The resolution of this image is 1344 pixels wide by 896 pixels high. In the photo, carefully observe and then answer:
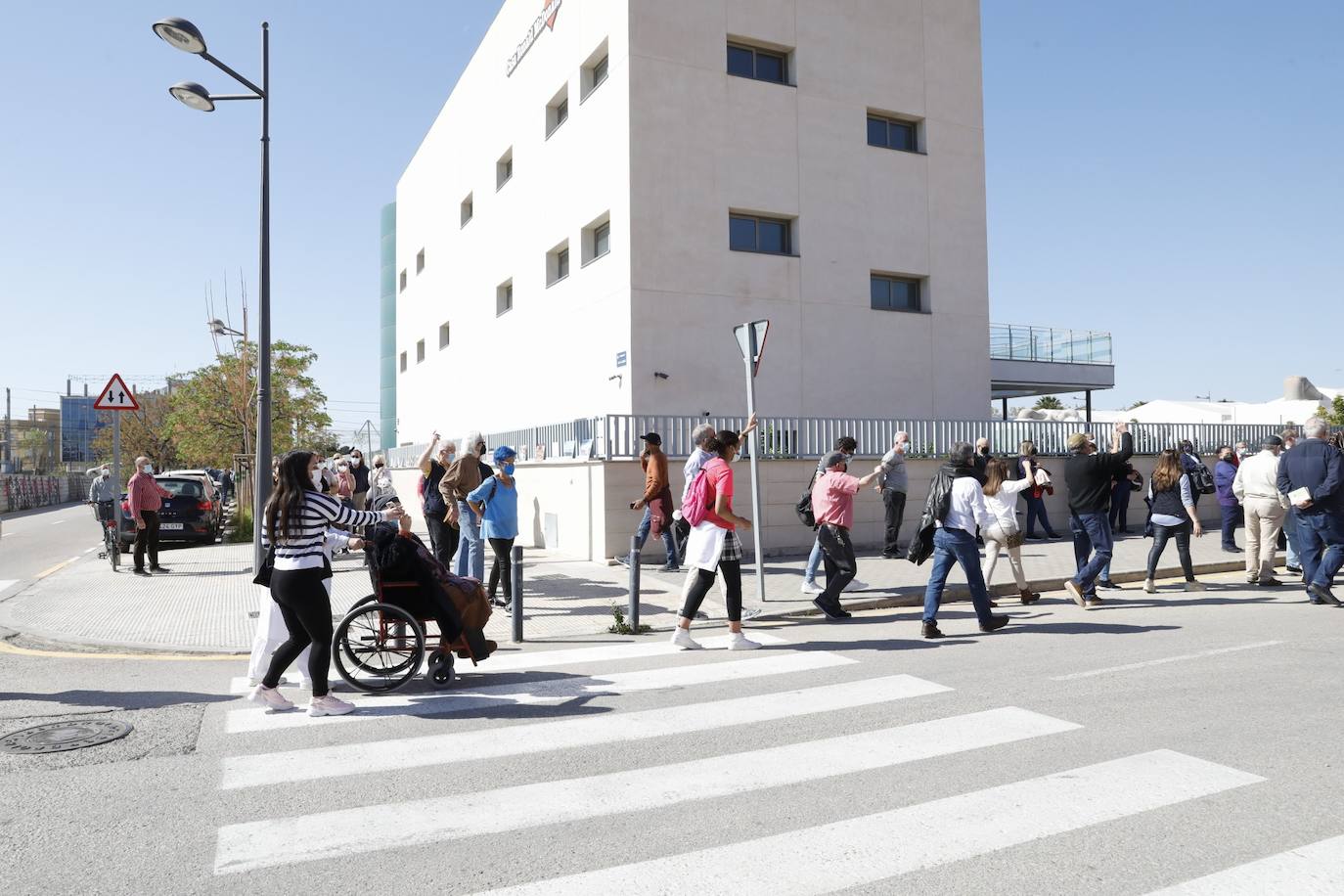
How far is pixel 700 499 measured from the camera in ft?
25.8

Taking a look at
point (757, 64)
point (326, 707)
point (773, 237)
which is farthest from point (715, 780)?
point (757, 64)

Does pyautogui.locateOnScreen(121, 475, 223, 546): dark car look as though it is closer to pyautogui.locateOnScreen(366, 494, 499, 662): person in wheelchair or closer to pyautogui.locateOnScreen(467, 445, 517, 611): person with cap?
pyautogui.locateOnScreen(467, 445, 517, 611): person with cap

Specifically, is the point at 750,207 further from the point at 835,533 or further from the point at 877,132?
the point at 835,533

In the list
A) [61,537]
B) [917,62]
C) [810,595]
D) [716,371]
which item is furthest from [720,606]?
[61,537]

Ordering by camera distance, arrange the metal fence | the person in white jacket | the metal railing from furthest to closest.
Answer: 1. the metal railing
2. the metal fence
3. the person in white jacket

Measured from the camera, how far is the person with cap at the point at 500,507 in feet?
32.2

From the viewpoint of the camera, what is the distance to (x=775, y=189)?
18.2 m

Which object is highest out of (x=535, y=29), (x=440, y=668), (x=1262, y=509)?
(x=535, y=29)

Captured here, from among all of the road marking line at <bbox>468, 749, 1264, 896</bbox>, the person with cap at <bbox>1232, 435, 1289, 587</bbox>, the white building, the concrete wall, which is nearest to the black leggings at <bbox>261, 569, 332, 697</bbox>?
the road marking line at <bbox>468, 749, 1264, 896</bbox>

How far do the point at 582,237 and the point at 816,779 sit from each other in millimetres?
15991

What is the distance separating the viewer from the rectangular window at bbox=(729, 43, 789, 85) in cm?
1827

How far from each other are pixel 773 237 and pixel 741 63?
355cm

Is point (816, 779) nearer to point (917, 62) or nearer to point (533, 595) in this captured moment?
point (533, 595)

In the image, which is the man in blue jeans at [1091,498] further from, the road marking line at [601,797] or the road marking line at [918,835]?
the road marking line at [918,835]
